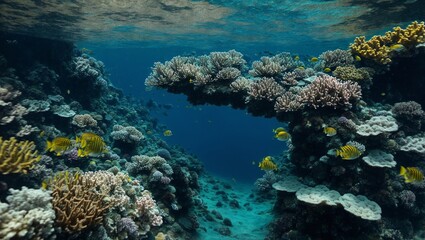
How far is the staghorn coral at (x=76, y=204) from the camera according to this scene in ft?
16.5

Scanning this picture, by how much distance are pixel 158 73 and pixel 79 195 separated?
24.1ft

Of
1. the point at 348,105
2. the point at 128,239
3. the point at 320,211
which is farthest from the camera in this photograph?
the point at 348,105

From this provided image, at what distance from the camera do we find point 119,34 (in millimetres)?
31094

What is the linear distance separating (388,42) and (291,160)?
5.59 metres

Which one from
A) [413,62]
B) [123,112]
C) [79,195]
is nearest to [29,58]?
[123,112]

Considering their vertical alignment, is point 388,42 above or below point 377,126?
above

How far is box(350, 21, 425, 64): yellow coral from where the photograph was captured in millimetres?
10273

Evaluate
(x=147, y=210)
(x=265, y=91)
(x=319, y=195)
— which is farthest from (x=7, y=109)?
(x=319, y=195)

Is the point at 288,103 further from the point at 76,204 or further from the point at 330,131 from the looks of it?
the point at 76,204

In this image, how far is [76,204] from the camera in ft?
17.3

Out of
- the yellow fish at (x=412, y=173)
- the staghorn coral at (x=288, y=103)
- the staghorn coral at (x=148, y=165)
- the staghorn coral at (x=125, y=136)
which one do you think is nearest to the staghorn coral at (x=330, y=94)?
the staghorn coral at (x=288, y=103)

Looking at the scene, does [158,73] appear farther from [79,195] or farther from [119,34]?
[119,34]

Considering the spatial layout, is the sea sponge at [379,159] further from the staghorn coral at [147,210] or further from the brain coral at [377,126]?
the staghorn coral at [147,210]

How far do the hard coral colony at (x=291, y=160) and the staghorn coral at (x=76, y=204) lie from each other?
2 centimetres
